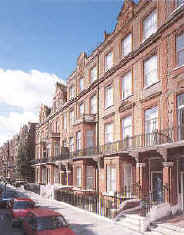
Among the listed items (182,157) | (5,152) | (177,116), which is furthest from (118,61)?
(5,152)

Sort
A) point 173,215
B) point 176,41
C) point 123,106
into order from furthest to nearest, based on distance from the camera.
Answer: point 123,106 < point 176,41 < point 173,215

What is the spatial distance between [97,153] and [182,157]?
10706mm

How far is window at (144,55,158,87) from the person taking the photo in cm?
1938

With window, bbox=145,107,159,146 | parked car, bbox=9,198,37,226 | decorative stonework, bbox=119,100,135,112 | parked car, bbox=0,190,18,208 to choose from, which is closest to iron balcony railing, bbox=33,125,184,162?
window, bbox=145,107,159,146

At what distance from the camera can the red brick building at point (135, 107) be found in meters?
16.7

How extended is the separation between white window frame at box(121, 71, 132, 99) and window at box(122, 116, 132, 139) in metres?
1.84

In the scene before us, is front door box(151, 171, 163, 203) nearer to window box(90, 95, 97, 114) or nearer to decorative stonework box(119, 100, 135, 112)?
decorative stonework box(119, 100, 135, 112)

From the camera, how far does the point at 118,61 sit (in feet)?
79.3

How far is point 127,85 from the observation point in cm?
2289

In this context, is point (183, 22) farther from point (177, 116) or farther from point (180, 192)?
point (180, 192)

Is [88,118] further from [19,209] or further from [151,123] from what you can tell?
[19,209]

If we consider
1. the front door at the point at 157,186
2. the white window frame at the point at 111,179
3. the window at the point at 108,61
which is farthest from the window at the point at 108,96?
the front door at the point at 157,186

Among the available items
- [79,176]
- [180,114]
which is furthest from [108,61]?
[79,176]

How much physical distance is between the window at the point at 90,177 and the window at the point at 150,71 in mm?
12023
